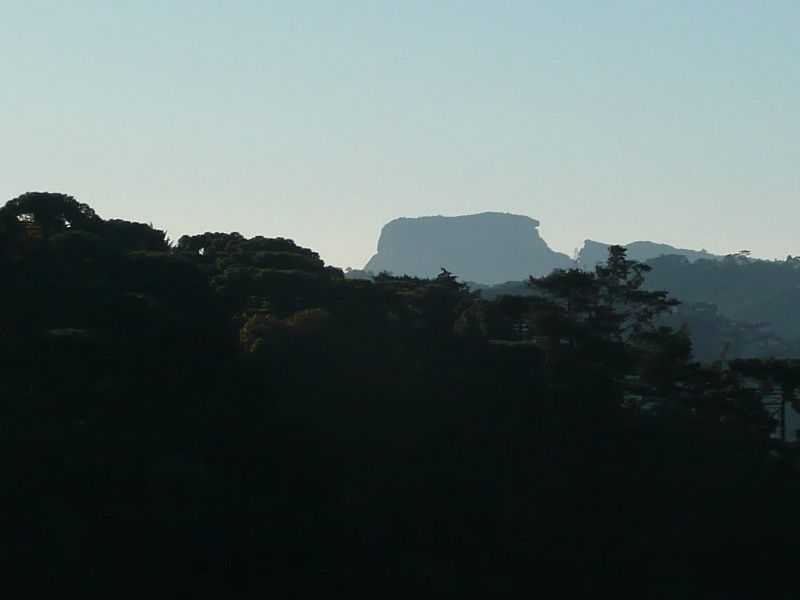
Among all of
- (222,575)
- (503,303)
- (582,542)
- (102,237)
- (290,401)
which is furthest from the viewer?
(503,303)

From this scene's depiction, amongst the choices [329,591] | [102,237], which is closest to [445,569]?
[329,591]

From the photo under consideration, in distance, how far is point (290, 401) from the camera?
48969 millimetres

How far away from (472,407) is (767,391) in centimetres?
1159

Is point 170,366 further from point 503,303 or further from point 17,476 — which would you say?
point 503,303

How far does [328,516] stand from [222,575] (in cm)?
489

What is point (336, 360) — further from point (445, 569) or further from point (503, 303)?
point (503, 303)

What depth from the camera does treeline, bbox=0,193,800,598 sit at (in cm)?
4091

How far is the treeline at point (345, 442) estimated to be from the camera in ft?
134

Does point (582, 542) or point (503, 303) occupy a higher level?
point (503, 303)

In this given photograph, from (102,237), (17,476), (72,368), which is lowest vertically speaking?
(17,476)

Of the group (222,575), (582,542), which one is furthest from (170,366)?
(582,542)

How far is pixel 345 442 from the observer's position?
47.7 meters

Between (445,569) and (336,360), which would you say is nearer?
(445,569)

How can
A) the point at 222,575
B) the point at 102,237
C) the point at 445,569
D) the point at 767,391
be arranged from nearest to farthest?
1. the point at 222,575
2. the point at 445,569
3. the point at 767,391
4. the point at 102,237
